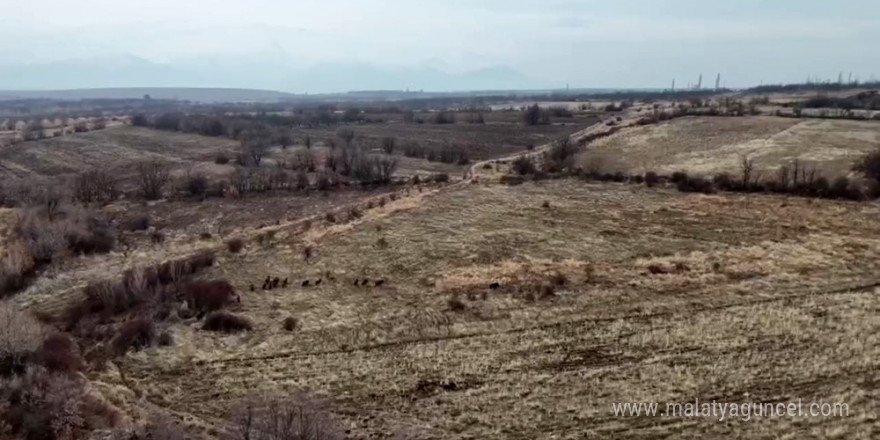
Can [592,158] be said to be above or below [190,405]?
above

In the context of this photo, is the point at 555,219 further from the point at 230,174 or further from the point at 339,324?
the point at 230,174

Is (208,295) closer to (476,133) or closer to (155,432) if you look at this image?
(155,432)

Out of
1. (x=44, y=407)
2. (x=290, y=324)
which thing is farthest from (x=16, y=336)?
(x=290, y=324)

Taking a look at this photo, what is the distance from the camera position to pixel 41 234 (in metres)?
33.3

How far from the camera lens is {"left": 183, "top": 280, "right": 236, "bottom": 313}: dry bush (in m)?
25.9

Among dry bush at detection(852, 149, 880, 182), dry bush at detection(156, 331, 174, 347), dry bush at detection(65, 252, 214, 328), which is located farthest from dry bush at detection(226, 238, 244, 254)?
dry bush at detection(852, 149, 880, 182)

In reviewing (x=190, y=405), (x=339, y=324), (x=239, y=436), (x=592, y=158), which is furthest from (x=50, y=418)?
(x=592, y=158)

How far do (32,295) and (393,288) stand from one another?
15.1 metres

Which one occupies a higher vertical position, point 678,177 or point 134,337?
point 678,177

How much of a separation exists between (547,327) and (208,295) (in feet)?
43.6

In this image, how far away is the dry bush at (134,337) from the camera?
22.5m

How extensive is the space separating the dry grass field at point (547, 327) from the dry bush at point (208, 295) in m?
0.91

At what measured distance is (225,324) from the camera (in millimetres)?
24297

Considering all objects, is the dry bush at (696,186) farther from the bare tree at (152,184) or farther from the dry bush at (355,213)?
the bare tree at (152,184)
